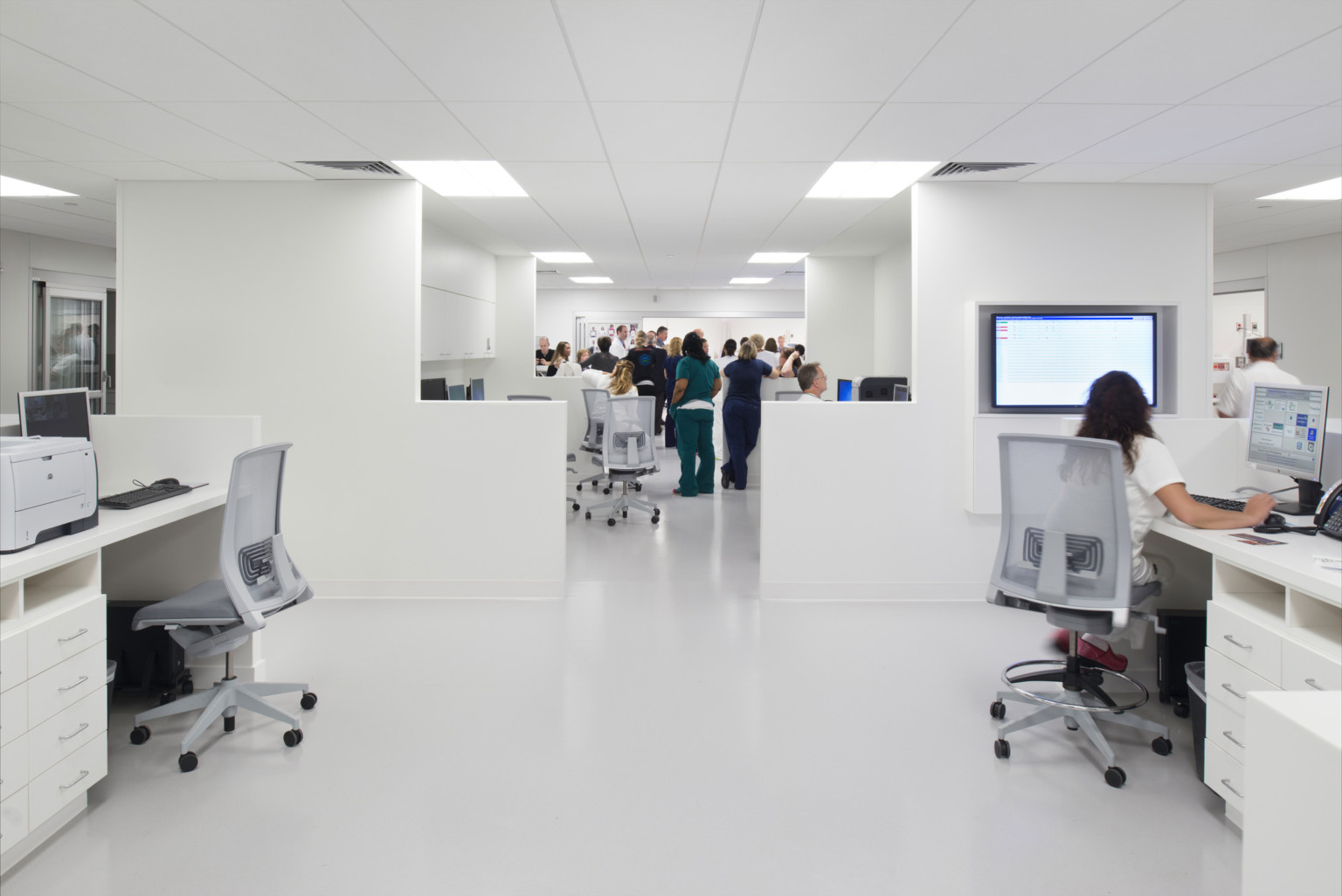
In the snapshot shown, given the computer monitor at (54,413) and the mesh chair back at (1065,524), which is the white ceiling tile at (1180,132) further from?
the computer monitor at (54,413)

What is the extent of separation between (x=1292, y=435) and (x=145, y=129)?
4.94m

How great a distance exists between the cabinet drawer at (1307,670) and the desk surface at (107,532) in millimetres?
3399

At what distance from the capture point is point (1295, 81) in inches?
126

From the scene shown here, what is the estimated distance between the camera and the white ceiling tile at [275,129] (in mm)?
3586

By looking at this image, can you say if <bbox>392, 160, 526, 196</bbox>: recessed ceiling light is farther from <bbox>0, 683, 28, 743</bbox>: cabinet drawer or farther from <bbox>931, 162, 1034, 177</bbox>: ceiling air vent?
<bbox>0, 683, 28, 743</bbox>: cabinet drawer

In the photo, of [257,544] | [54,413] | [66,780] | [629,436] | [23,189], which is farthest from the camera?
[629,436]

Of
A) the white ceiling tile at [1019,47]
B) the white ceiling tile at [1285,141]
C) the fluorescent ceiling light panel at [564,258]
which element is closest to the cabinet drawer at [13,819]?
the white ceiling tile at [1019,47]

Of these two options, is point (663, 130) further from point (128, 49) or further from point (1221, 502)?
point (1221, 502)

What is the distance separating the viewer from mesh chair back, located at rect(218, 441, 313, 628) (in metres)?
2.90

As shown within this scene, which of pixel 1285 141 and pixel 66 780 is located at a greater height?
pixel 1285 141

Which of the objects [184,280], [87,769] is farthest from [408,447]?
[87,769]

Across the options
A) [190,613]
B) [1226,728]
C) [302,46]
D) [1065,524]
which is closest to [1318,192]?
[1065,524]

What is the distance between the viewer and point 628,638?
4262mm

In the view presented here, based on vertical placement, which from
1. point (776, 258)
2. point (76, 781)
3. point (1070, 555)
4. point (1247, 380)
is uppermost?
point (776, 258)
